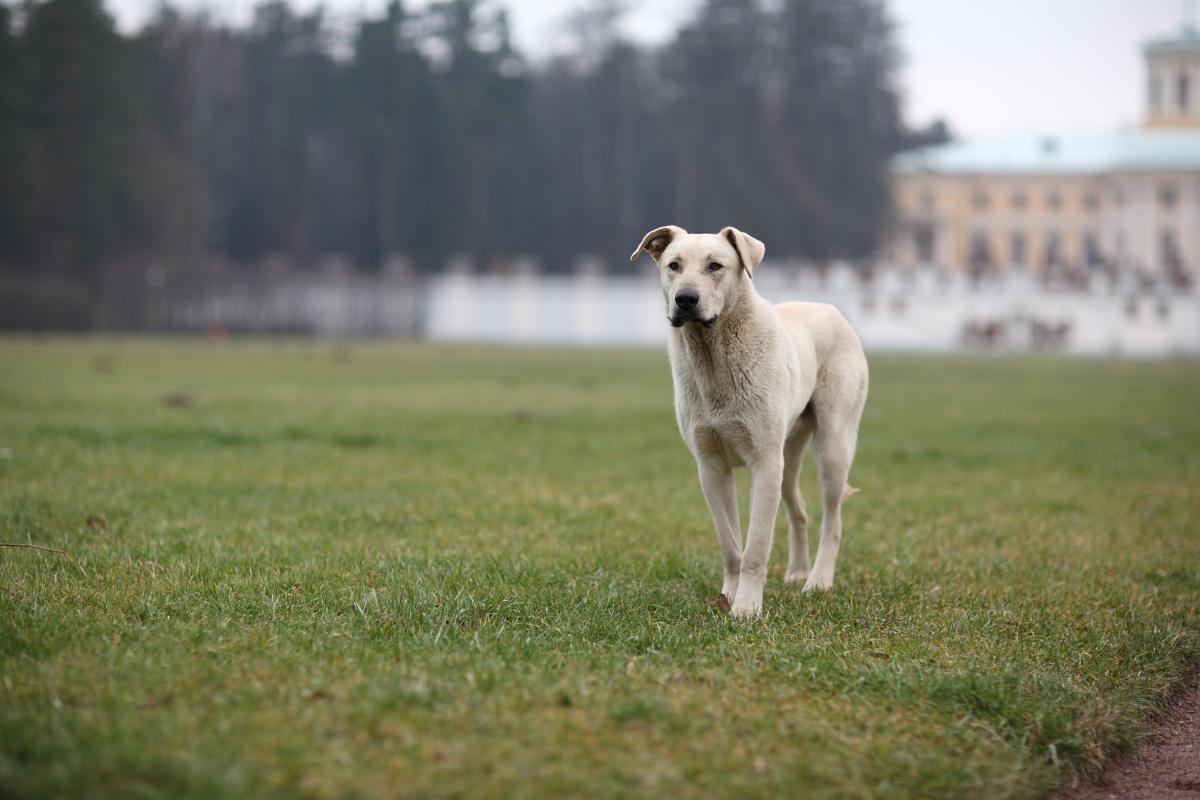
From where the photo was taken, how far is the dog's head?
4.26 m

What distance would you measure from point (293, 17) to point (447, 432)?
197 ft

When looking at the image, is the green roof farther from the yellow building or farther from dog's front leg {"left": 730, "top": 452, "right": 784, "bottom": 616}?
dog's front leg {"left": 730, "top": 452, "right": 784, "bottom": 616}

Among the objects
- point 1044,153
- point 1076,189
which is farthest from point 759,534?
point 1076,189

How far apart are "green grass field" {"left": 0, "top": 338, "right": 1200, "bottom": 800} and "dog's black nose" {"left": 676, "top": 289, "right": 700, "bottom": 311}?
1.27 m

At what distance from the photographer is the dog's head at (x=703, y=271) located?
14.0 feet

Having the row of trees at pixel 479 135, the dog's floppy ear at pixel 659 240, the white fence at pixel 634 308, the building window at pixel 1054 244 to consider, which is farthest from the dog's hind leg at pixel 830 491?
the building window at pixel 1054 244

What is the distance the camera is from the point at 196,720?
297cm

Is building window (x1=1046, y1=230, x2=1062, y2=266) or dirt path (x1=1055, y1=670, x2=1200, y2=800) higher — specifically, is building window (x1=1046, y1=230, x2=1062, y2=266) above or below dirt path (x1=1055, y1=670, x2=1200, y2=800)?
above

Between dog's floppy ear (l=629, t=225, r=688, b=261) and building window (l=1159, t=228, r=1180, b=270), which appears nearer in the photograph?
dog's floppy ear (l=629, t=225, r=688, b=261)

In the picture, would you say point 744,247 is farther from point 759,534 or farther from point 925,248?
point 925,248

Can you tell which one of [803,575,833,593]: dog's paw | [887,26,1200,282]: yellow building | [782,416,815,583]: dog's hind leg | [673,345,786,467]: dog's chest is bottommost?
[803,575,833,593]: dog's paw

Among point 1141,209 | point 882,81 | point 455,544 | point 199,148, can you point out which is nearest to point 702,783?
point 455,544

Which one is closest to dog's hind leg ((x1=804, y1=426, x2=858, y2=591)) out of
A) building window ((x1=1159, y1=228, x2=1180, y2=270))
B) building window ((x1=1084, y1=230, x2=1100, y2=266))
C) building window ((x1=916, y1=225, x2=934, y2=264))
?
building window ((x1=916, y1=225, x2=934, y2=264))

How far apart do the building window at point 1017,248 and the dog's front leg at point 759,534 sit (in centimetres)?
9338
